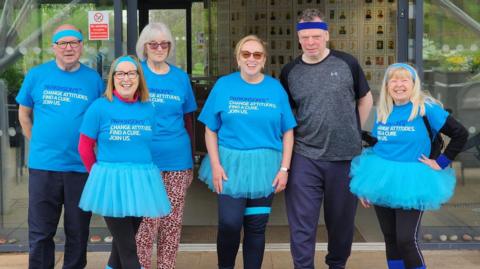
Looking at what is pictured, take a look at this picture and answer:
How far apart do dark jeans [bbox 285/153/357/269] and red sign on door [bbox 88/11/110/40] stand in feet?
6.58

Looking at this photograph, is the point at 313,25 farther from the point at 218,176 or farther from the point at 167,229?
the point at 167,229

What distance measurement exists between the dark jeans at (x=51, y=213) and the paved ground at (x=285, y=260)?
0.82m

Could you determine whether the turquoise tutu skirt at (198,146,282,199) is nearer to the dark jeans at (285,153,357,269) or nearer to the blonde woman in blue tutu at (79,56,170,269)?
the dark jeans at (285,153,357,269)

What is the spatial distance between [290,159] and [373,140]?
1.66ft

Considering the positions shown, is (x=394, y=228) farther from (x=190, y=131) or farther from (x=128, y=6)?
(x=128, y=6)

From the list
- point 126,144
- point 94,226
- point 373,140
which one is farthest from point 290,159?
point 94,226

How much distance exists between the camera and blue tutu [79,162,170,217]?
3.58 metres

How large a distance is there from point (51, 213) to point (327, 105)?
5.91 feet

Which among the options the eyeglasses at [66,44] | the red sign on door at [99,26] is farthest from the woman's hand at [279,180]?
the red sign on door at [99,26]

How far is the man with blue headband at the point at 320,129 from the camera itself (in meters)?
4.00

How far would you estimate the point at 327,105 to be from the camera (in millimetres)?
4000

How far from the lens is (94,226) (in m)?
5.37

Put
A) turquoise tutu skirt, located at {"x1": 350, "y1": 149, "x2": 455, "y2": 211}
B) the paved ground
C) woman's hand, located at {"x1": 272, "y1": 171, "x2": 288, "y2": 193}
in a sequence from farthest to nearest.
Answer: the paved ground < woman's hand, located at {"x1": 272, "y1": 171, "x2": 288, "y2": 193} < turquoise tutu skirt, located at {"x1": 350, "y1": 149, "x2": 455, "y2": 211}

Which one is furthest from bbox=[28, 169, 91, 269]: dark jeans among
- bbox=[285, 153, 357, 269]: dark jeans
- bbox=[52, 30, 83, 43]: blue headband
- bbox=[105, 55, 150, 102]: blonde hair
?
bbox=[285, 153, 357, 269]: dark jeans
